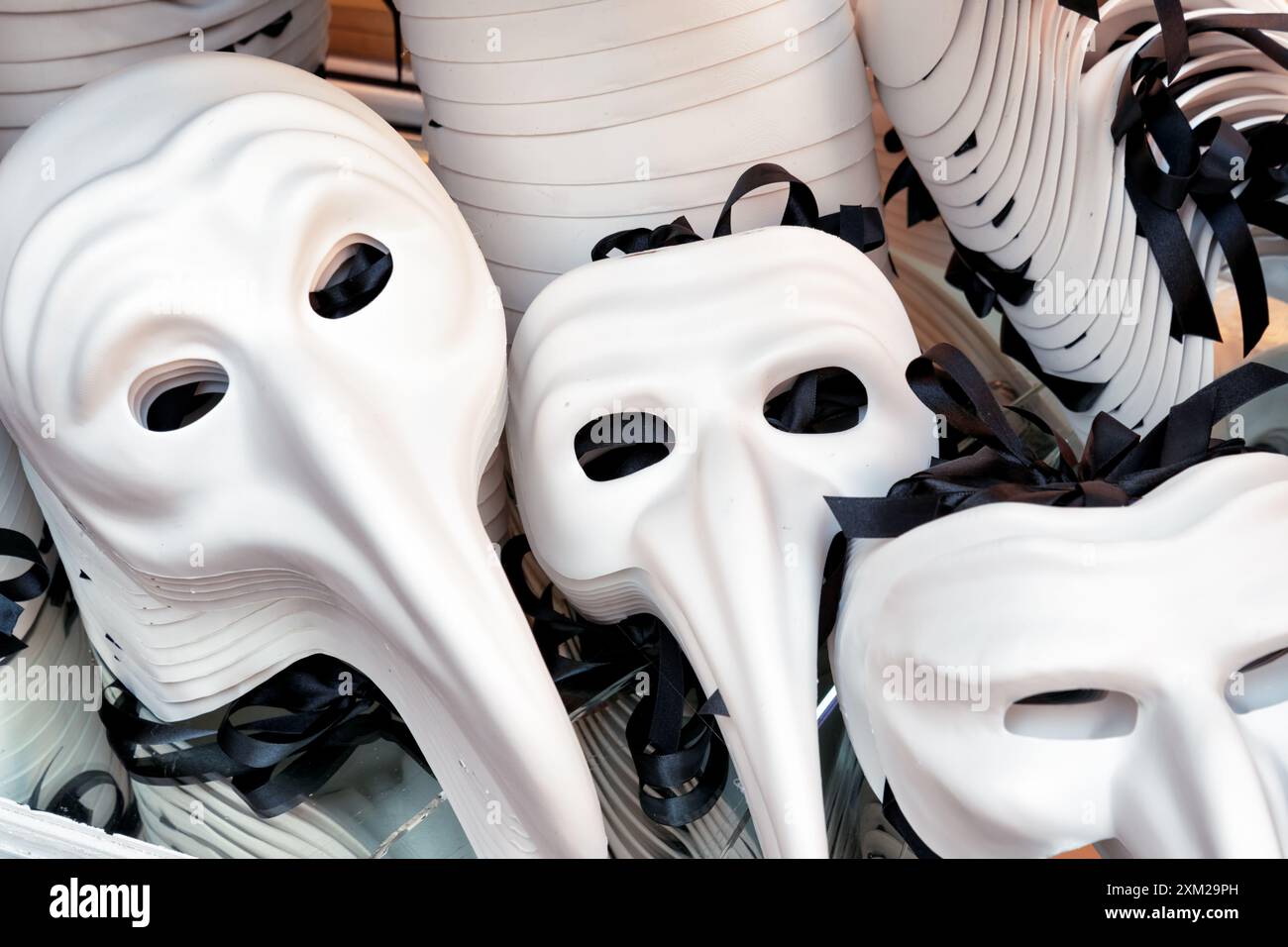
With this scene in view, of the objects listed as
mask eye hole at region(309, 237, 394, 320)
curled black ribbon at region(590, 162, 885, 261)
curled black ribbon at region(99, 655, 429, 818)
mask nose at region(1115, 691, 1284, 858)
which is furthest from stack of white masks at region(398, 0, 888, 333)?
mask nose at region(1115, 691, 1284, 858)

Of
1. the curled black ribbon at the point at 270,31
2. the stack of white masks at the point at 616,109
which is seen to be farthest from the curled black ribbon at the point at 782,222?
the curled black ribbon at the point at 270,31

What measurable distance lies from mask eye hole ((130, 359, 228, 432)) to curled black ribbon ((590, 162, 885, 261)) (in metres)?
0.21

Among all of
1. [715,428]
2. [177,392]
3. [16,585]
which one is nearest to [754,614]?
[715,428]

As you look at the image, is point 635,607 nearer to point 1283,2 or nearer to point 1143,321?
point 1143,321

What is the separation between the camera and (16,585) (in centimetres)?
67

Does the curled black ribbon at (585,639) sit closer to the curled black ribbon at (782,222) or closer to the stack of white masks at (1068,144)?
the curled black ribbon at (782,222)

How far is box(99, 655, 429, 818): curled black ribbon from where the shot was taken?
680 mm

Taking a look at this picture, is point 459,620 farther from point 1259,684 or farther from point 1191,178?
point 1191,178

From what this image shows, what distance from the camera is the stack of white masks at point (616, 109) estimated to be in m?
0.65

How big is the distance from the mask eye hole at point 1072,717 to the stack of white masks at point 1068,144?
247mm

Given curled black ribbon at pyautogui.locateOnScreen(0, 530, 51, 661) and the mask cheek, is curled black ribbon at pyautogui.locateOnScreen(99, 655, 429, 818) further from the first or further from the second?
the mask cheek

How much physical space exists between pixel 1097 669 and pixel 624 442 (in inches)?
10.4

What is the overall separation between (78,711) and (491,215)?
375mm

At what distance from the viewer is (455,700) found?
1.82ft
